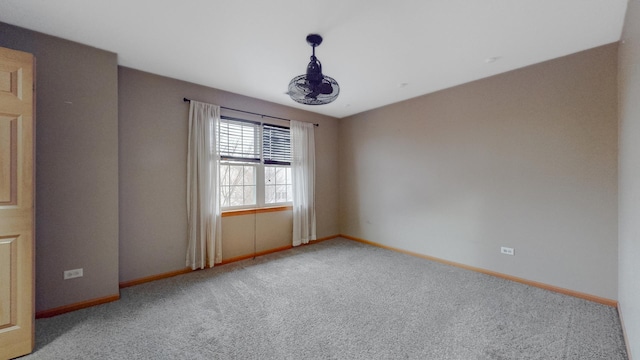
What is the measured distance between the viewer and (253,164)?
156 inches

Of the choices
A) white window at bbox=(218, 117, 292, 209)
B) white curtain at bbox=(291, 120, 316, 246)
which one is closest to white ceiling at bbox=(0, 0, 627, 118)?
white window at bbox=(218, 117, 292, 209)

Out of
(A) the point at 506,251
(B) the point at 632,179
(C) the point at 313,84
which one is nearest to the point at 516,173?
(A) the point at 506,251

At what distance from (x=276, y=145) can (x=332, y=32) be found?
2.34m

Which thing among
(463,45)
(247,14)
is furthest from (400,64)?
(247,14)

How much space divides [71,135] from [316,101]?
237 centimetres

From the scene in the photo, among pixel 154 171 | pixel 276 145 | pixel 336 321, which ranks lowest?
pixel 336 321

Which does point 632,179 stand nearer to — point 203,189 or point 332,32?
point 332,32

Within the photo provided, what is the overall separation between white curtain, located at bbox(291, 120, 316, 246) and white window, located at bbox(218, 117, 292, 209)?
0.53ft

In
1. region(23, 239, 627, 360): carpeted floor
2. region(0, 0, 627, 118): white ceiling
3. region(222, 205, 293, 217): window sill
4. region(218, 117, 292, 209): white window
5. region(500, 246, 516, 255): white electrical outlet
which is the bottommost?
region(23, 239, 627, 360): carpeted floor

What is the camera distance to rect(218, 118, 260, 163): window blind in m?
3.62

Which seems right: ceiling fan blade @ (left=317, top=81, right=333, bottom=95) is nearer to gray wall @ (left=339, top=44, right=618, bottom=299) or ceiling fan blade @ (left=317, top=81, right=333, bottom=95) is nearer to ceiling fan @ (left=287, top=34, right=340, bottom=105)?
ceiling fan @ (left=287, top=34, right=340, bottom=105)

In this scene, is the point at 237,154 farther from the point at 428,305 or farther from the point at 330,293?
the point at 428,305

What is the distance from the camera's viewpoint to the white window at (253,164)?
3.68 m

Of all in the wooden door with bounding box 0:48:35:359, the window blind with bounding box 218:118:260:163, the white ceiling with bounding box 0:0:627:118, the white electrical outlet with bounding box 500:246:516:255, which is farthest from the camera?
the window blind with bounding box 218:118:260:163
